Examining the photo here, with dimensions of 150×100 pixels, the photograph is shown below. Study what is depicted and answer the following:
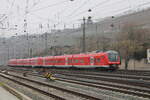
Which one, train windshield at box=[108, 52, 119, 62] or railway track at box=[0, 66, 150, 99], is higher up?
train windshield at box=[108, 52, 119, 62]

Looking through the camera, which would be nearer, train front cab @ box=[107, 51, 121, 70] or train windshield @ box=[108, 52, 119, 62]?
train front cab @ box=[107, 51, 121, 70]

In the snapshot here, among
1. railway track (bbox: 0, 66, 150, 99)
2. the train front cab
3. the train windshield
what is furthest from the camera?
the train windshield

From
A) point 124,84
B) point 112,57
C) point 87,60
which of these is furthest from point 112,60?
point 124,84

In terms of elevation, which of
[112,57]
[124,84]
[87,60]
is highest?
[112,57]

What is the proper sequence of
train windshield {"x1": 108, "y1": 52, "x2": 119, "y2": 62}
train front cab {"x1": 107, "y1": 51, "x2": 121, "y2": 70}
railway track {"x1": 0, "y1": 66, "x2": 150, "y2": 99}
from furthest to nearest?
train windshield {"x1": 108, "y1": 52, "x2": 119, "y2": 62} → train front cab {"x1": 107, "y1": 51, "x2": 121, "y2": 70} → railway track {"x1": 0, "y1": 66, "x2": 150, "y2": 99}

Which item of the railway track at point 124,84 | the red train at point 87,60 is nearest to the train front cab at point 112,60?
the red train at point 87,60

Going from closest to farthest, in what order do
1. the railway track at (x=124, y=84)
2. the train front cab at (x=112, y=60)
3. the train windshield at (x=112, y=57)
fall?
Result: the railway track at (x=124, y=84)
the train front cab at (x=112, y=60)
the train windshield at (x=112, y=57)

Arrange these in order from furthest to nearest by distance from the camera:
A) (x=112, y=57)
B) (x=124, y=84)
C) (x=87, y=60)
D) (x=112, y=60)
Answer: (x=87, y=60) < (x=112, y=57) < (x=112, y=60) < (x=124, y=84)

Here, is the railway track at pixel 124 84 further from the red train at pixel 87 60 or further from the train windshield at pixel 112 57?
the train windshield at pixel 112 57

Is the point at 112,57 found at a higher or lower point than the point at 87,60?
higher

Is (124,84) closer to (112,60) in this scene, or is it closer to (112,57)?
(112,60)

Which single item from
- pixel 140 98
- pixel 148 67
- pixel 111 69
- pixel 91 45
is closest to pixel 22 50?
pixel 91 45

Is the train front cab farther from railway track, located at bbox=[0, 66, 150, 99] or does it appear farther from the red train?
railway track, located at bbox=[0, 66, 150, 99]

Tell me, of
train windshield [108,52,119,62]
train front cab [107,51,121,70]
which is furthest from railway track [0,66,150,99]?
train windshield [108,52,119,62]
